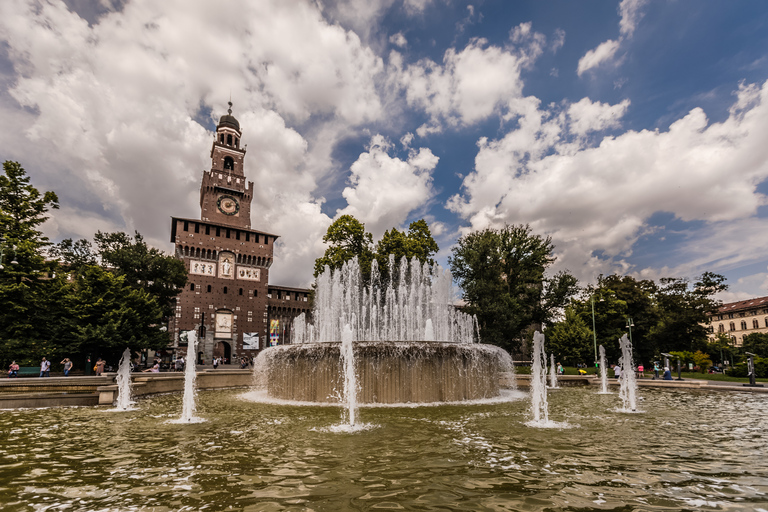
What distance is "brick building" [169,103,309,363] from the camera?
146 ft

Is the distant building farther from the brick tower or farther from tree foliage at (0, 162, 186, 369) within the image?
tree foliage at (0, 162, 186, 369)

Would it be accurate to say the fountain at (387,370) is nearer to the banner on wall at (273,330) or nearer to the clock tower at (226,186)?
the banner on wall at (273,330)

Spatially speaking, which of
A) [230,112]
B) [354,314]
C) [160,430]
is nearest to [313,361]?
[160,430]

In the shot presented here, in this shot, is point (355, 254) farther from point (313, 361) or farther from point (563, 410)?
point (563, 410)

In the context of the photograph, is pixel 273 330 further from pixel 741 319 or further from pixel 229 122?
pixel 741 319

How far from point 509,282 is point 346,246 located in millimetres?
14026

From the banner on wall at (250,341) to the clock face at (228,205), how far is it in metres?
15.7

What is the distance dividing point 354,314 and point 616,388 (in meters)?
15.2

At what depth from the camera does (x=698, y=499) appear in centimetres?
360

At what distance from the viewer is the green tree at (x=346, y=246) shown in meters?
30.9

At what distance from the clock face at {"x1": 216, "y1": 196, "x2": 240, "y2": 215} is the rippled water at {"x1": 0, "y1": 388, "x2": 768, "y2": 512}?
45.0 meters

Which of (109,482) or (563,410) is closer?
(109,482)

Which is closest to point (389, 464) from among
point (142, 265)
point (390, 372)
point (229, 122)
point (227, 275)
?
point (390, 372)

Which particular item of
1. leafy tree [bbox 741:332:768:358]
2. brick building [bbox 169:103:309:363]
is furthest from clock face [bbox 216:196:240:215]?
leafy tree [bbox 741:332:768:358]
